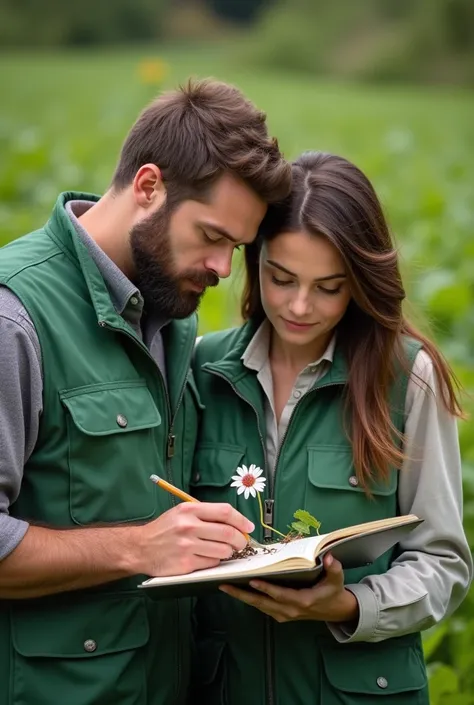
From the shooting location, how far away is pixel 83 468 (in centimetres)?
230

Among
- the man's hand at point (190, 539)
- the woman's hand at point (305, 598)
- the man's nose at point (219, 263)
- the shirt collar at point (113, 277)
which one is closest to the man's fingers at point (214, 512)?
the man's hand at point (190, 539)

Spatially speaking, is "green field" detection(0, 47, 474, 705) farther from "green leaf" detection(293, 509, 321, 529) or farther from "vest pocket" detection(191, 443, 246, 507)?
"green leaf" detection(293, 509, 321, 529)

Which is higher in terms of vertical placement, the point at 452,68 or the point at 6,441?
the point at 452,68

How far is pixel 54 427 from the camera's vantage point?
2.27 m

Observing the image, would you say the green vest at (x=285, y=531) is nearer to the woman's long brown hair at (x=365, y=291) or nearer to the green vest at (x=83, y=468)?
the woman's long brown hair at (x=365, y=291)

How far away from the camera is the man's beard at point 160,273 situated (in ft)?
8.22

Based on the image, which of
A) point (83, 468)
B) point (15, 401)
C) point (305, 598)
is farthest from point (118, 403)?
point (305, 598)

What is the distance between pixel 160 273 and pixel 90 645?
0.88 metres

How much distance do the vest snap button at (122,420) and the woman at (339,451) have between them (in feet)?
1.19

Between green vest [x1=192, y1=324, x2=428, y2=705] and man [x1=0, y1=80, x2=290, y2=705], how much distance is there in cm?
10

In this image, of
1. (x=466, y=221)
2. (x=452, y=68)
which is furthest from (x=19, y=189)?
(x=452, y=68)

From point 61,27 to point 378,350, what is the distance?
91.3 ft

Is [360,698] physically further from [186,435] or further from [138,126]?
[138,126]

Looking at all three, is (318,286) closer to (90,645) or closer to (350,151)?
(90,645)
